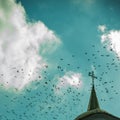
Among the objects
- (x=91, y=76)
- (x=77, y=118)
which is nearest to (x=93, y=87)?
(x=91, y=76)

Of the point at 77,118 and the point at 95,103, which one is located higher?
the point at 95,103

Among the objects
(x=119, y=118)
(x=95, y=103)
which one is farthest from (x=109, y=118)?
(x=95, y=103)

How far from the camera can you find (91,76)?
211ft

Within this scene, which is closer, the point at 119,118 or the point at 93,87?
the point at 119,118

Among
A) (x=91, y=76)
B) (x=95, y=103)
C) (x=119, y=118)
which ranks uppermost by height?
(x=91, y=76)

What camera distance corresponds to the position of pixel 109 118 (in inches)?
2044

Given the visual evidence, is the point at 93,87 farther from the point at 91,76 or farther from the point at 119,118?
the point at 119,118

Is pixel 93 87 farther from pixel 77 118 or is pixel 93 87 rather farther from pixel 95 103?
pixel 77 118

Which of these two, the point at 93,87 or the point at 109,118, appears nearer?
the point at 109,118

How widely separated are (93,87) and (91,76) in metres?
1.70

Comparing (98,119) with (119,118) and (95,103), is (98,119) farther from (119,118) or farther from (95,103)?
(95,103)

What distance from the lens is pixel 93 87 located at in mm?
63938

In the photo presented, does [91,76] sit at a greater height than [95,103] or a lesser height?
greater

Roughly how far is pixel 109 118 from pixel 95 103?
867 centimetres
